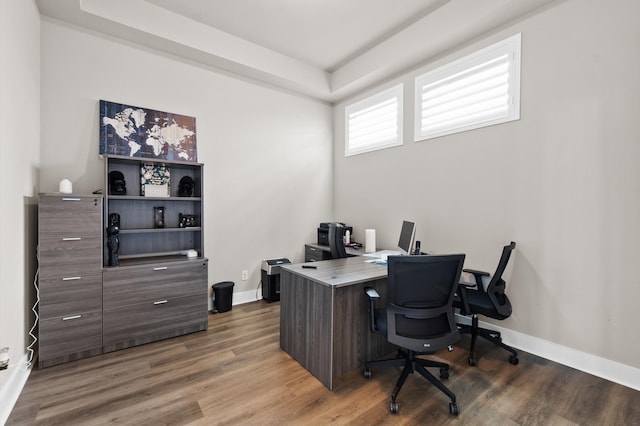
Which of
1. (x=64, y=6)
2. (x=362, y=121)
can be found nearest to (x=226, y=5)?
(x=64, y=6)

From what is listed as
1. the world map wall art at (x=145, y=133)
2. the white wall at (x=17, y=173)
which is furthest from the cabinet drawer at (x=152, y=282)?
the world map wall art at (x=145, y=133)

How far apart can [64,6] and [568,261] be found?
17.0 ft

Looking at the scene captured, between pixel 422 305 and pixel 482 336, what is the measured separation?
1.26 m

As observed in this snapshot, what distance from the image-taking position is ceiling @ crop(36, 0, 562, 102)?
283 cm

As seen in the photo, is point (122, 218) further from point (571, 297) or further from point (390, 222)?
point (571, 297)

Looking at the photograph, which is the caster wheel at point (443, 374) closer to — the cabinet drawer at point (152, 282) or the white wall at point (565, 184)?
the white wall at point (565, 184)

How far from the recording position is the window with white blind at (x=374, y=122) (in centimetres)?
396

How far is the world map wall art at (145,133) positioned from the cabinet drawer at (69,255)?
101cm

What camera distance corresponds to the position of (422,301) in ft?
6.43

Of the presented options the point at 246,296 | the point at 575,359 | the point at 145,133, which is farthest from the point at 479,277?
the point at 145,133

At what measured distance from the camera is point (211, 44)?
11.3ft

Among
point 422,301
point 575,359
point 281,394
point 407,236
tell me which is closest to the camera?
point 422,301

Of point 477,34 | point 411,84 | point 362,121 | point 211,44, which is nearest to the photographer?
point 477,34

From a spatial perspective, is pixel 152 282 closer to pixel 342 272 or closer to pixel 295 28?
pixel 342 272
